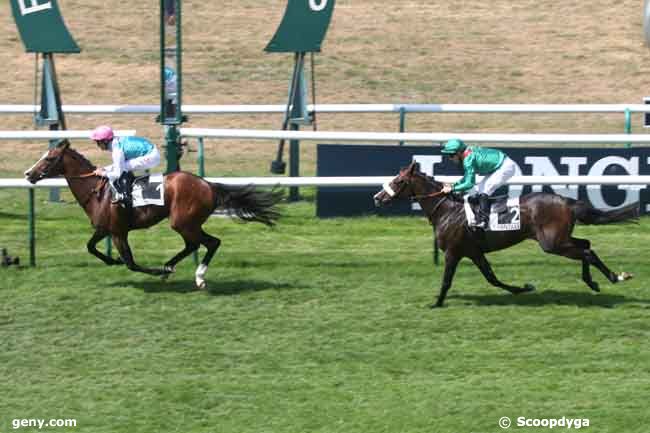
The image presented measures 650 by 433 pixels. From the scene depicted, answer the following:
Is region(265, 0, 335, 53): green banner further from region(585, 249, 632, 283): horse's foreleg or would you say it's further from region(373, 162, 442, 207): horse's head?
region(585, 249, 632, 283): horse's foreleg

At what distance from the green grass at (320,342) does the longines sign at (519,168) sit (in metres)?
0.76

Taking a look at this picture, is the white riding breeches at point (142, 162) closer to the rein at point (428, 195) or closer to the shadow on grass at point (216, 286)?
the shadow on grass at point (216, 286)

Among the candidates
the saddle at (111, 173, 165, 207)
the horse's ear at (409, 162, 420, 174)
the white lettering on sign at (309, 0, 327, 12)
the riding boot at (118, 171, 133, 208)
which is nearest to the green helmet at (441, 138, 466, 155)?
the horse's ear at (409, 162, 420, 174)

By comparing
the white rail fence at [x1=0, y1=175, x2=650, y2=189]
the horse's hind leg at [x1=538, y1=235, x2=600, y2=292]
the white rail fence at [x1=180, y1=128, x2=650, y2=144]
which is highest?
the white rail fence at [x1=180, y1=128, x2=650, y2=144]

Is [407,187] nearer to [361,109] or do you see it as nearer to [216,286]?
[216,286]

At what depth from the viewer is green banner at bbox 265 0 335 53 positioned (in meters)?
14.2

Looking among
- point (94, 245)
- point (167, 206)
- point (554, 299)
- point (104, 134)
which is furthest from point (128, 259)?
point (554, 299)

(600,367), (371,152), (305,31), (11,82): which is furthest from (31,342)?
(11,82)

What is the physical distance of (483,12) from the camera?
25641 mm

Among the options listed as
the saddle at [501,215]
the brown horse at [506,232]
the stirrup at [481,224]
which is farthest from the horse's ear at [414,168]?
the stirrup at [481,224]

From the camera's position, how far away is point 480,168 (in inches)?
388

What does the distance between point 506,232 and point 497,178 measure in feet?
1.44

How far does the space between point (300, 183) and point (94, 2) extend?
53.3 ft

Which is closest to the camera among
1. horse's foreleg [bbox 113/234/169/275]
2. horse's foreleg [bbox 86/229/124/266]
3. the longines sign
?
horse's foreleg [bbox 113/234/169/275]
